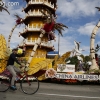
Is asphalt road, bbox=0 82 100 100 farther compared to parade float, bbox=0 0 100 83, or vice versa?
parade float, bbox=0 0 100 83

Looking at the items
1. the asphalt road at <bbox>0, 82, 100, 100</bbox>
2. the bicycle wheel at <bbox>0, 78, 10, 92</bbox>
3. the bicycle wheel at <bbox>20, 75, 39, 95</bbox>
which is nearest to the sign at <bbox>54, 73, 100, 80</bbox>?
the asphalt road at <bbox>0, 82, 100, 100</bbox>

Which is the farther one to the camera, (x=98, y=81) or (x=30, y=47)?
(x=30, y=47)

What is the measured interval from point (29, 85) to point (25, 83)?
1.04ft

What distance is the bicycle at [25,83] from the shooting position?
25.7 ft

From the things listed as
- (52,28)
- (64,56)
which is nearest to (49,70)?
(64,56)

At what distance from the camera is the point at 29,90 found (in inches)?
315

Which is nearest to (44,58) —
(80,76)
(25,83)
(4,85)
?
(80,76)

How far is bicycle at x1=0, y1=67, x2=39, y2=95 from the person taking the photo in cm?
784

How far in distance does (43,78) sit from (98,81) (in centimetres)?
426

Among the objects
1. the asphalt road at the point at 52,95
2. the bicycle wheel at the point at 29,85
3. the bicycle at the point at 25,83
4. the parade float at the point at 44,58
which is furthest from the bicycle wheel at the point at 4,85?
the parade float at the point at 44,58

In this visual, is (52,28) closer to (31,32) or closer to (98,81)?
(98,81)

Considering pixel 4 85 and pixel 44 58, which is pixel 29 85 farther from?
pixel 44 58

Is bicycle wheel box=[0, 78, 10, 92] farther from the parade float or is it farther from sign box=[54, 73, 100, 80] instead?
sign box=[54, 73, 100, 80]

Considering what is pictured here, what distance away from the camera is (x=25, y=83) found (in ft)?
25.5
